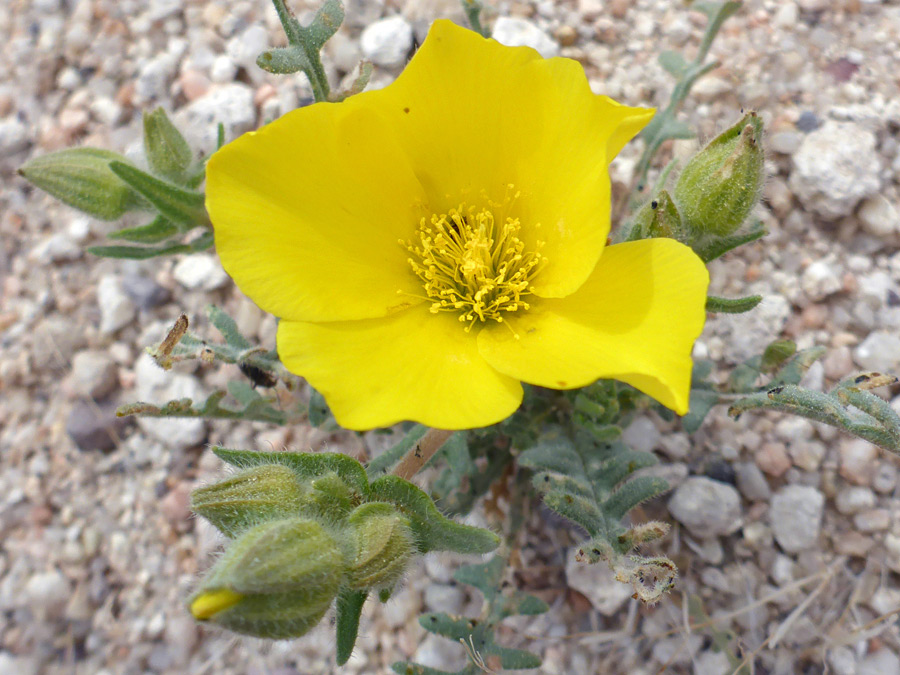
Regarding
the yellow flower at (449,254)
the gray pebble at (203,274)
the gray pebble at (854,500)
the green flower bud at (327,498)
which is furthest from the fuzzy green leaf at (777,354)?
the gray pebble at (203,274)

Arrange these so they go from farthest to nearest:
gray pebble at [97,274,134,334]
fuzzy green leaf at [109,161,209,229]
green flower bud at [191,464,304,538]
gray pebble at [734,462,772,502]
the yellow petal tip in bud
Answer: gray pebble at [97,274,134,334] → gray pebble at [734,462,772,502] → fuzzy green leaf at [109,161,209,229] → green flower bud at [191,464,304,538] → the yellow petal tip in bud

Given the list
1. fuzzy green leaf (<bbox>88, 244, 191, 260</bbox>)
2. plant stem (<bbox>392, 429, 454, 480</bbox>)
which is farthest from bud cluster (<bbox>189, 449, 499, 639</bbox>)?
fuzzy green leaf (<bbox>88, 244, 191, 260</bbox>)

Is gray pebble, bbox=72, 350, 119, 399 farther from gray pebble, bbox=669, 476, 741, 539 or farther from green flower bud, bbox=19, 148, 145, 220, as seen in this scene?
gray pebble, bbox=669, 476, 741, 539

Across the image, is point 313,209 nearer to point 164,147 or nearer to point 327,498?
point 327,498

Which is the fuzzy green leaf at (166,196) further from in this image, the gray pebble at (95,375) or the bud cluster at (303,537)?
the gray pebble at (95,375)

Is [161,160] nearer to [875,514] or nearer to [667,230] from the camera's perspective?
[667,230]

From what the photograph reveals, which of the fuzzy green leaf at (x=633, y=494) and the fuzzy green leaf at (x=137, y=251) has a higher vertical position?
the fuzzy green leaf at (x=137, y=251)
